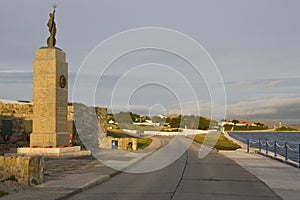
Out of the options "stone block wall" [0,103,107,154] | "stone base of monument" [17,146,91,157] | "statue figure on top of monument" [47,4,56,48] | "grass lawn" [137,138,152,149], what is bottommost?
"grass lawn" [137,138,152,149]

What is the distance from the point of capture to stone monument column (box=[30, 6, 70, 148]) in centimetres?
2241

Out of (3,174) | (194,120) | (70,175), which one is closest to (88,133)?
(70,175)

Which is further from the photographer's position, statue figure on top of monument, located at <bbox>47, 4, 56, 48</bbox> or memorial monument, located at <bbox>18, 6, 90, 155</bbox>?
statue figure on top of monument, located at <bbox>47, 4, 56, 48</bbox>

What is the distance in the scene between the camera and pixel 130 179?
48.9 ft

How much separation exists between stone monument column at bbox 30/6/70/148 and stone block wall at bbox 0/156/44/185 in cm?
959

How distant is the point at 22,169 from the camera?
12195 mm

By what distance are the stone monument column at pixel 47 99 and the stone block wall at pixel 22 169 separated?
9591mm

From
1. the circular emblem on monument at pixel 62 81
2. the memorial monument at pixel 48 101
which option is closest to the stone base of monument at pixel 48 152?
the memorial monument at pixel 48 101

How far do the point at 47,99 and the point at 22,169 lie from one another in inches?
424

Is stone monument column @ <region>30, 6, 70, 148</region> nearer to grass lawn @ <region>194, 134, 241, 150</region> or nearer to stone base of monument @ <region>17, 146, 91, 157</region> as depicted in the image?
stone base of monument @ <region>17, 146, 91, 157</region>

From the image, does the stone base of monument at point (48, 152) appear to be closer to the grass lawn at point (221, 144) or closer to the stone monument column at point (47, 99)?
the stone monument column at point (47, 99)

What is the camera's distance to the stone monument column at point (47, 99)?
73.5ft

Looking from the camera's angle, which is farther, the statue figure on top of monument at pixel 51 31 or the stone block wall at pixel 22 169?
the statue figure on top of monument at pixel 51 31

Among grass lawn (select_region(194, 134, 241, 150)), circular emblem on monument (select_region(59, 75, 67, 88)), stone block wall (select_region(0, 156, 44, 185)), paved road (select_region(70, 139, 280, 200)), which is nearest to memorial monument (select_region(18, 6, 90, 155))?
circular emblem on monument (select_region(59, 75, 67, 88))
